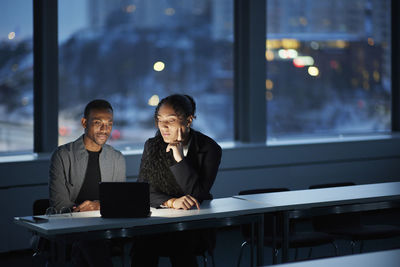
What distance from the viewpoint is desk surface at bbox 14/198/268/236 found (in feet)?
11.6

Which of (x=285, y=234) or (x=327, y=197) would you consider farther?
(x=327, y=197)

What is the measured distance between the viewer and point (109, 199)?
12.3 ft

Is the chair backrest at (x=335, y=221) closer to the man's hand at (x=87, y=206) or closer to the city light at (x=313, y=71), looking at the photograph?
the man's hand at (x=87, y=206)

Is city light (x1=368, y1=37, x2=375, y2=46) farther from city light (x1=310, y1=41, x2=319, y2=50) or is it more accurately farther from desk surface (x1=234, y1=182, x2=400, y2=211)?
desk surface (x1=234, y1=182, x2=400, y2=211)

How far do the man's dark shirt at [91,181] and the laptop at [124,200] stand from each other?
634 millimetres

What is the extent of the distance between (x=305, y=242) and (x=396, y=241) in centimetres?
228

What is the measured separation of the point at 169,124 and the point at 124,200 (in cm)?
63

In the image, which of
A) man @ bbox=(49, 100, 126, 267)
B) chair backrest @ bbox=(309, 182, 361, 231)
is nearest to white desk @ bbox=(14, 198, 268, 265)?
man @ bbox=(49, 100, 126, 267)

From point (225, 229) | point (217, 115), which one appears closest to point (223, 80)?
point (217, 115)

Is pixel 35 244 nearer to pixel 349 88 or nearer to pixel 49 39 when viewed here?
pixel 49 39

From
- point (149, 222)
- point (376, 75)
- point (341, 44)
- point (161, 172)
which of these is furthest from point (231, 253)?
point (376, 75)

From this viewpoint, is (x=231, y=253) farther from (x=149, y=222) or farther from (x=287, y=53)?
(x=287, y=53)

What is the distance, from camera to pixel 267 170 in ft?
23.9

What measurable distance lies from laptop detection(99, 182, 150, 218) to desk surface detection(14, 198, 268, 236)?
0.05 meters
